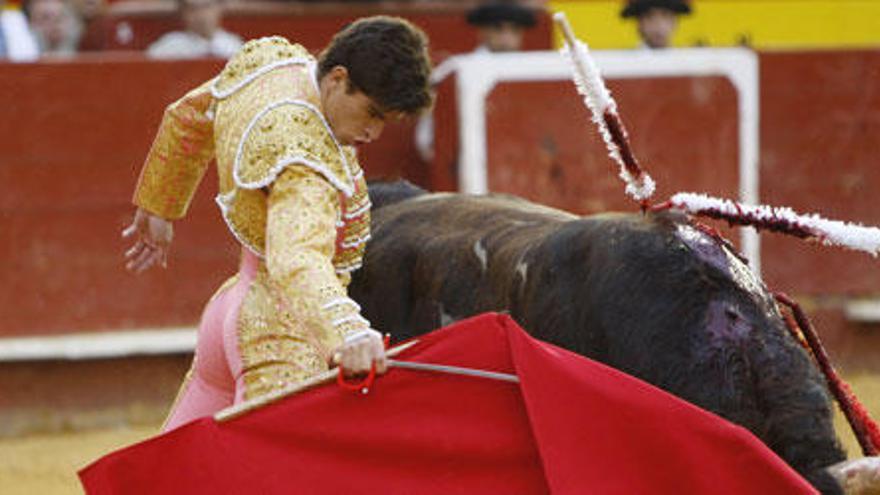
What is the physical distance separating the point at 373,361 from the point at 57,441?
10.5 feet

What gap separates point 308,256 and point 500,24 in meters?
4.32

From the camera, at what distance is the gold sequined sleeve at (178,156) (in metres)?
2.82

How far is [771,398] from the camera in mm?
2621

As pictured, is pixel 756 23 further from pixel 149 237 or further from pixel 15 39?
pixel 149 237

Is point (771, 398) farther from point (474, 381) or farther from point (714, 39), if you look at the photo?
point (714, 39)

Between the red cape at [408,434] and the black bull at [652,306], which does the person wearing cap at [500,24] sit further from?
the red cape at [408,434]

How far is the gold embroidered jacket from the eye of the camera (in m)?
2.37

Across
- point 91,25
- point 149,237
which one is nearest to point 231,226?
point 149,237

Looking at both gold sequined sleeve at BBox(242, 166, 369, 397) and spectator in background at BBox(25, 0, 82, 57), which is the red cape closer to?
gold sequined sleeve at BBox(242, 166, 369, 397)

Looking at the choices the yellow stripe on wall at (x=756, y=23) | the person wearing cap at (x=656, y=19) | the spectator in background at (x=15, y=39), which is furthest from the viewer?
the yellow stripe on wall at (x=756, y=23)

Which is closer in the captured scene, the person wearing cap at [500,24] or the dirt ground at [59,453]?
the dirt ground at [59,453]

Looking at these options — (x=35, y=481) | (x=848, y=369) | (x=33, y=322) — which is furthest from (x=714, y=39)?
(x=35, y=481)

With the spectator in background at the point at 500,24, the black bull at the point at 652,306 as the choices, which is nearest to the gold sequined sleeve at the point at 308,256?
the black bull at the point at 652,306

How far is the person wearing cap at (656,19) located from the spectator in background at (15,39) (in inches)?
84.5
